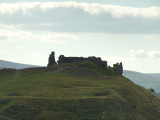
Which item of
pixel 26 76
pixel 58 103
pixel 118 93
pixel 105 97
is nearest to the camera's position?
pixel 58 103

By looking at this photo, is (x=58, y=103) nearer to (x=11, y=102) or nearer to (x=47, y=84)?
(x=11, y=102)

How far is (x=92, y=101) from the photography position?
14088cm

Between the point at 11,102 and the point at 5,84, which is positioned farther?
the point at 5,84

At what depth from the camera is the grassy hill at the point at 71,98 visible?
130125 millimetres

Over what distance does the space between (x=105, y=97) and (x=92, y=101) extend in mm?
6981

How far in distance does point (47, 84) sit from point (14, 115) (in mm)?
37162

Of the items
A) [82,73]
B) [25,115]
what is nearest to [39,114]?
[25,115]

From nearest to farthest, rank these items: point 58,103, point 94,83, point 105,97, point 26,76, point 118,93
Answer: point 58,103 < point 105,97 < point 118,93 < point 94,83 < point 26,76

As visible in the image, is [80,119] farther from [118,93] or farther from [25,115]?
[118,93]

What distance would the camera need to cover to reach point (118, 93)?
6235 inches

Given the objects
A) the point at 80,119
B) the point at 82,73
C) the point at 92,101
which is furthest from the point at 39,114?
the point at 82,73

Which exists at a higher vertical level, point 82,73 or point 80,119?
point 82,73

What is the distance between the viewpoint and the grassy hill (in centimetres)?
13012

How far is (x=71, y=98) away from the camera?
140625mm
